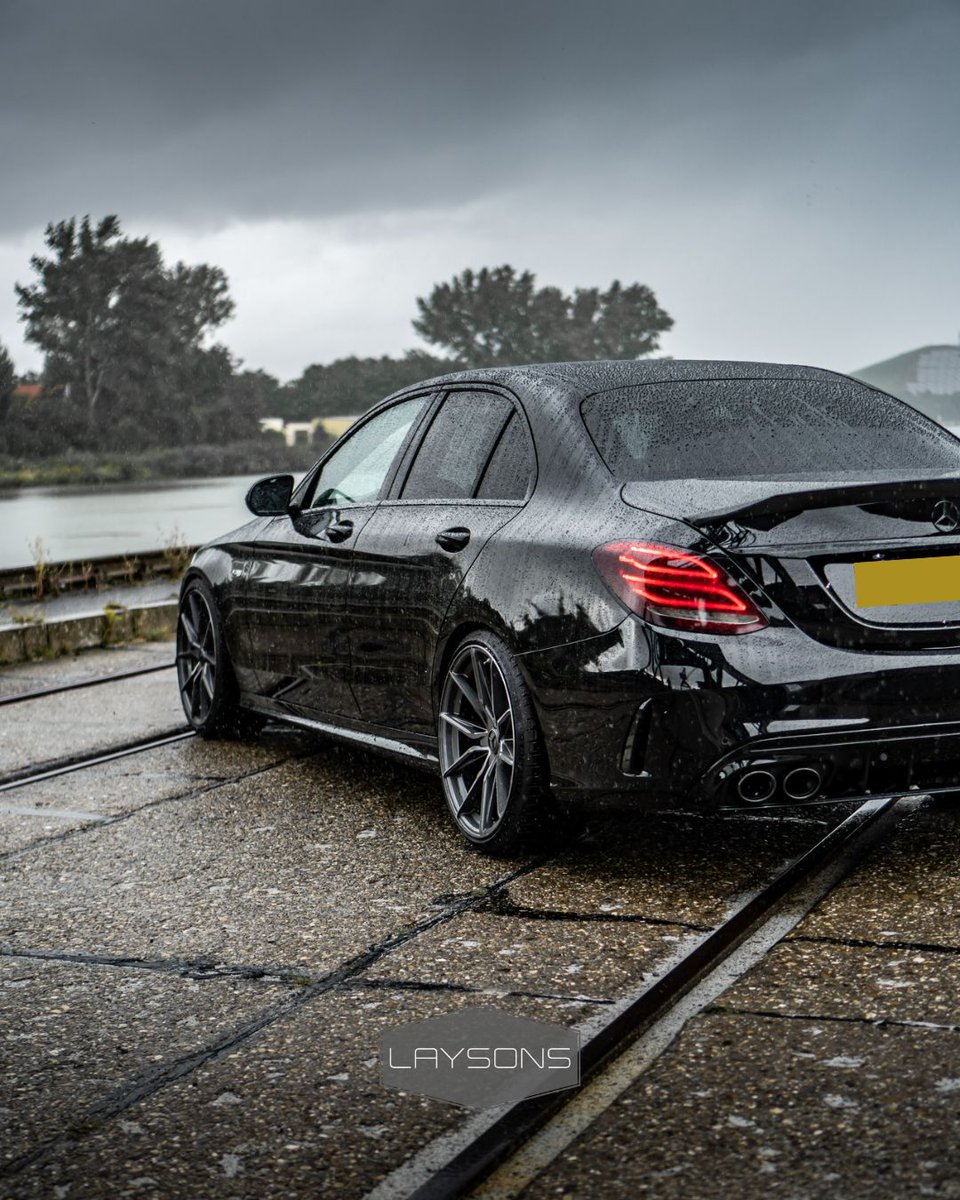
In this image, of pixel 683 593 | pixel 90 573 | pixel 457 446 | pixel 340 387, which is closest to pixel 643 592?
pixel 683 593

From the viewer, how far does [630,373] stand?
5.15 metres

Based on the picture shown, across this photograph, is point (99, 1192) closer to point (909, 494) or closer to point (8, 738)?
point (909, 494)

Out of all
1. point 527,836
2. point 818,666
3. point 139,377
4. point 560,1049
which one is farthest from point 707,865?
point 139,377

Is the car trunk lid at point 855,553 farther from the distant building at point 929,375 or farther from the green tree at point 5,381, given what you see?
the green tree at point 5,381

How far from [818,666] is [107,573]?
15653 mm

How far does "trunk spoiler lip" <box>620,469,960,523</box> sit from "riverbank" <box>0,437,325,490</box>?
41.3 metres

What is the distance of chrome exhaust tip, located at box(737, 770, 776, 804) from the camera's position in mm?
Result: 4152

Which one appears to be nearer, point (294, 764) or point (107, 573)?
point (294, 764)

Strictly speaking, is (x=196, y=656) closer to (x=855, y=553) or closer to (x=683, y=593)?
(x=683, y=593)

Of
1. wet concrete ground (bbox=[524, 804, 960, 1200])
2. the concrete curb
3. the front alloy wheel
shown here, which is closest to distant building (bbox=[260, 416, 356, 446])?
the concrete curb

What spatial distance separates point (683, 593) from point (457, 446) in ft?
4.87

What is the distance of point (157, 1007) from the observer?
367 centimetres

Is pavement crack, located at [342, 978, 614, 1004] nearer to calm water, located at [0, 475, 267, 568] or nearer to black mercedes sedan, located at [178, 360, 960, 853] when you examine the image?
black mercedes sedan, located at [178, 360, 960, 853]

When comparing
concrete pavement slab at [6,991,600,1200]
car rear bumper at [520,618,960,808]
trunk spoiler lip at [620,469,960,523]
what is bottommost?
concrete pavement slab at [6,991,600,1200]
